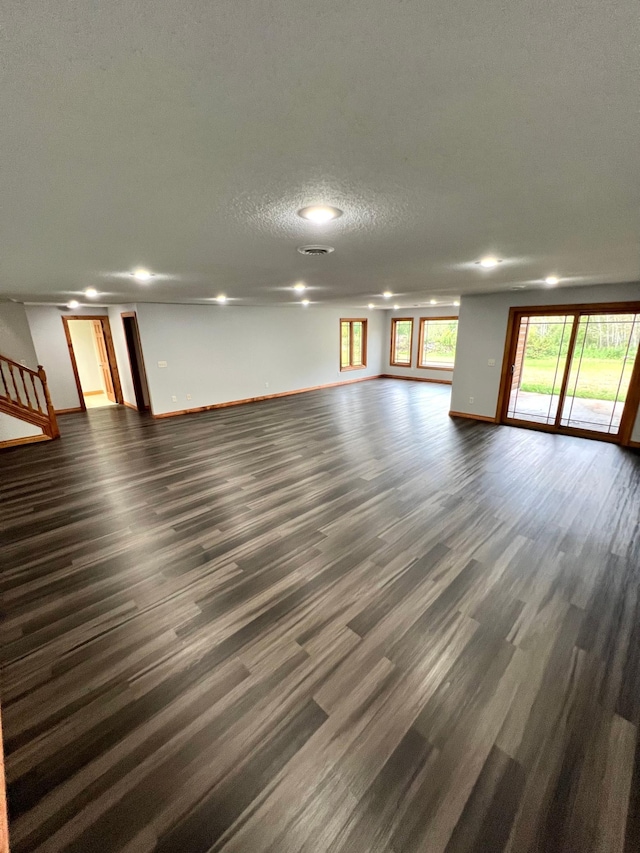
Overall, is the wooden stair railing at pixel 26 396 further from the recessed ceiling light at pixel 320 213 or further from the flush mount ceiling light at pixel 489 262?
the flush mount ceiling light at pixel 489 262

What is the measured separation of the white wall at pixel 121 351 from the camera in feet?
25.2

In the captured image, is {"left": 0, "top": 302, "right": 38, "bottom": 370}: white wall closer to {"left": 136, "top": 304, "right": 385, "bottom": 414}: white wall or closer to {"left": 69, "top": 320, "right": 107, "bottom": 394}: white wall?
{"left": 136, "top": 304, "right": 385, "bottom": 414}: white wall

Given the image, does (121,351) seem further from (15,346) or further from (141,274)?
(141,274)

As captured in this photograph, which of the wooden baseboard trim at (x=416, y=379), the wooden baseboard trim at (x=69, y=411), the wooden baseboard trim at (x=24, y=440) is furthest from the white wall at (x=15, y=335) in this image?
the wooden baseboard trim at (x=416, y=379)

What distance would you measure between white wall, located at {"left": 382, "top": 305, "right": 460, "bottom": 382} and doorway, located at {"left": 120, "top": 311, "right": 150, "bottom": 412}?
7510 mm

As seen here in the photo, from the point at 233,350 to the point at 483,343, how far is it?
→ 17.6ft

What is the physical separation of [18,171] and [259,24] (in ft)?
3.94

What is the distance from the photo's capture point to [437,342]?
1051 centimetres

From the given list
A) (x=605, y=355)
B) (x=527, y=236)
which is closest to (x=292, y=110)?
(x=527, y=236)

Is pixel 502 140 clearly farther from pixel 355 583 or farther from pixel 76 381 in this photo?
pixel 76 381

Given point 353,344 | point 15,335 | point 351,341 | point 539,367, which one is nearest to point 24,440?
point 15,335

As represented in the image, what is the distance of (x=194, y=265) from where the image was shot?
3191 mm

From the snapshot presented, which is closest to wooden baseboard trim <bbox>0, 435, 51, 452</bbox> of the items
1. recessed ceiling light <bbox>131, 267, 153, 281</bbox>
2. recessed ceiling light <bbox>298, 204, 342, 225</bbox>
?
recessed ceiling light <bbox>131, 267, 153, 281</bbox>

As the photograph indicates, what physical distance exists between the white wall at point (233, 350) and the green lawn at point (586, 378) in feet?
17.9
